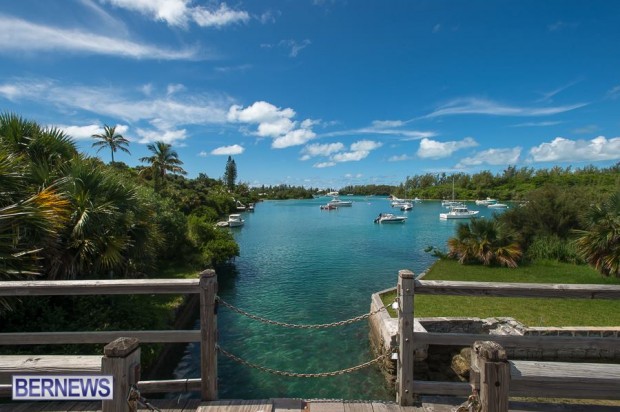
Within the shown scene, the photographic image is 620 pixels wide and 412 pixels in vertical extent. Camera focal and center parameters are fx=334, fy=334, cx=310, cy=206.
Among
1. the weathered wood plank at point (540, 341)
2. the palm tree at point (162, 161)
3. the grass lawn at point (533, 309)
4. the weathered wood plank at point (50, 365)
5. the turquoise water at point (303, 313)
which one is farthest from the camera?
the palm tree at point (162, 161)

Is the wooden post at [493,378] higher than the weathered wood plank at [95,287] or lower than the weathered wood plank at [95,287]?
lower

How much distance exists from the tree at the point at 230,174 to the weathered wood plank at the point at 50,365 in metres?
118

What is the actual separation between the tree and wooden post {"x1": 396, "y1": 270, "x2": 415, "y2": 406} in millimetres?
117171

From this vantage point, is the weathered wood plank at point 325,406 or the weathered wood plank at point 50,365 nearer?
the weathered wood plank at point 50,365

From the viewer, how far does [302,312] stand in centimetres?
1321

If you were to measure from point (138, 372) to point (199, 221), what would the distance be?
20.1 metres

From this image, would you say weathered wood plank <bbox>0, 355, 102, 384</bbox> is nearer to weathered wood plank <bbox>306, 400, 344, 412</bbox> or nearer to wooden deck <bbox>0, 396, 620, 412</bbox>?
wooden deck <bbox>0, 396, 620, 412</bbox>

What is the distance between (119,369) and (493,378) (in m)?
2.32

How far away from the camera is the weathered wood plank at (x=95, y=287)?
11.0ft

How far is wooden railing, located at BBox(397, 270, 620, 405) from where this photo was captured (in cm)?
316

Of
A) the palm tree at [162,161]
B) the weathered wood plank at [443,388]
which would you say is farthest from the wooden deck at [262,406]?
the palm tree at [162,161]

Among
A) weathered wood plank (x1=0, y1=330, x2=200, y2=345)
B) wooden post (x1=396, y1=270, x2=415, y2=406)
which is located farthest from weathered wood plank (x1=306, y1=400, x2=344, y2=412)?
weathered wood plank (x1=0, y1=330, x2=200, y2=345)

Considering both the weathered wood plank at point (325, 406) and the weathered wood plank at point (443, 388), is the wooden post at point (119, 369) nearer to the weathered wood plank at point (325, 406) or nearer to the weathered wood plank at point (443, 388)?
the weathered wood plank at point (325, 406)

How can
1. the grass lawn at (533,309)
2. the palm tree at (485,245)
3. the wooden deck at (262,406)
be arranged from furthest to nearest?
A: 1. the palm tree at (485,245)
2. the grass lawn at (533,309)
3. the wooden deck at (262,406)
